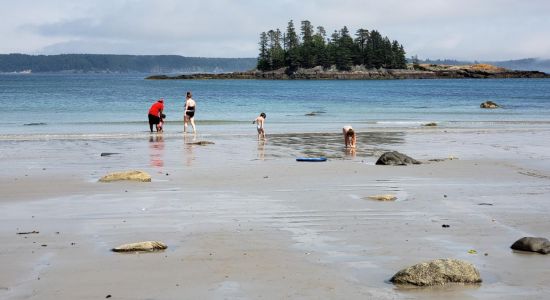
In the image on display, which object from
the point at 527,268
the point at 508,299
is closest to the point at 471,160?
the point at 527,268

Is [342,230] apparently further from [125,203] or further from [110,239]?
[125,203]

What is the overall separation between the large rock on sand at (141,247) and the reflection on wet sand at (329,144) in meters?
12.5

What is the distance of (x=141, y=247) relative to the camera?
980 cm

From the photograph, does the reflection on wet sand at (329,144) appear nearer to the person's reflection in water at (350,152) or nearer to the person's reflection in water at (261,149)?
the person's reflection in water at (350,152)

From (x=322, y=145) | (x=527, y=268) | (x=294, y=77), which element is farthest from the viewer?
(x=294, y=77)

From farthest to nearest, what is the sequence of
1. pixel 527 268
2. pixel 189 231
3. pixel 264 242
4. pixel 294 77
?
pixel 294 77
pixel 189 231
pixel 264 242
pixel 527 268

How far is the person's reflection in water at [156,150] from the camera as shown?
2023 cm


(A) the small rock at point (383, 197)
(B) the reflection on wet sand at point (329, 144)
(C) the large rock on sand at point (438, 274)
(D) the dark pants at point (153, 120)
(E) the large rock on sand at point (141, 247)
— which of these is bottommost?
(B) the reflection on wet sand at point (329, 144)

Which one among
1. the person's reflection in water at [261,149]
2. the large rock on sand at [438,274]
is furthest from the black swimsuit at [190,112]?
the large rock on sand at [438,274]

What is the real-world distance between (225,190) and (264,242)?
16.0 ft

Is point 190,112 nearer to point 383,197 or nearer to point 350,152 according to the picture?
point 350,152

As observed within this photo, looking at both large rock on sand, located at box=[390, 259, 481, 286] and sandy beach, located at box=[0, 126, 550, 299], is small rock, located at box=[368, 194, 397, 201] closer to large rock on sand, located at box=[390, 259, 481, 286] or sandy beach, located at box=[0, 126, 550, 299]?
sandy beach, located at box=[0, 126, 550, 299]

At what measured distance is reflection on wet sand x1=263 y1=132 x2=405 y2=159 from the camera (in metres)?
23.3

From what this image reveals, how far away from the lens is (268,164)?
20031 millimetres
